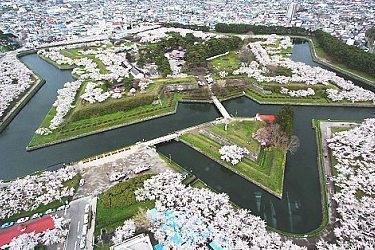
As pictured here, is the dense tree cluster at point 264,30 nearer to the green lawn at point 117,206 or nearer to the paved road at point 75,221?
the green lawn at point 117,206

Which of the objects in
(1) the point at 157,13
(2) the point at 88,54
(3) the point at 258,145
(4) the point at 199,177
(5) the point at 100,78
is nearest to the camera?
(4) the point at 199,177

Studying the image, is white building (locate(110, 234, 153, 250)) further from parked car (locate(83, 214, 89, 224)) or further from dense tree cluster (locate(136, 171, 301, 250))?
parked car (locate(83, 214, 89, 224))

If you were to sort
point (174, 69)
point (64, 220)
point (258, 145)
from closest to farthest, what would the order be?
point (64, 220)
point (258, 145)
point (174, 69)

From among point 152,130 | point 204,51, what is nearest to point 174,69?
point 204,51

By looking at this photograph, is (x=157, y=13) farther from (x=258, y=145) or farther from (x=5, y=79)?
(x=258, y=145)

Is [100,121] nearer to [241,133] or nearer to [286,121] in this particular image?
[241,133]

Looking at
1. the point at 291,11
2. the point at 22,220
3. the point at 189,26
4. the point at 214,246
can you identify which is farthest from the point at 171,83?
the point at 291,11

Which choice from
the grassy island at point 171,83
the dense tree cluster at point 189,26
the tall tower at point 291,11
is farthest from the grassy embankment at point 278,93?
the tall tower at point 291,11
